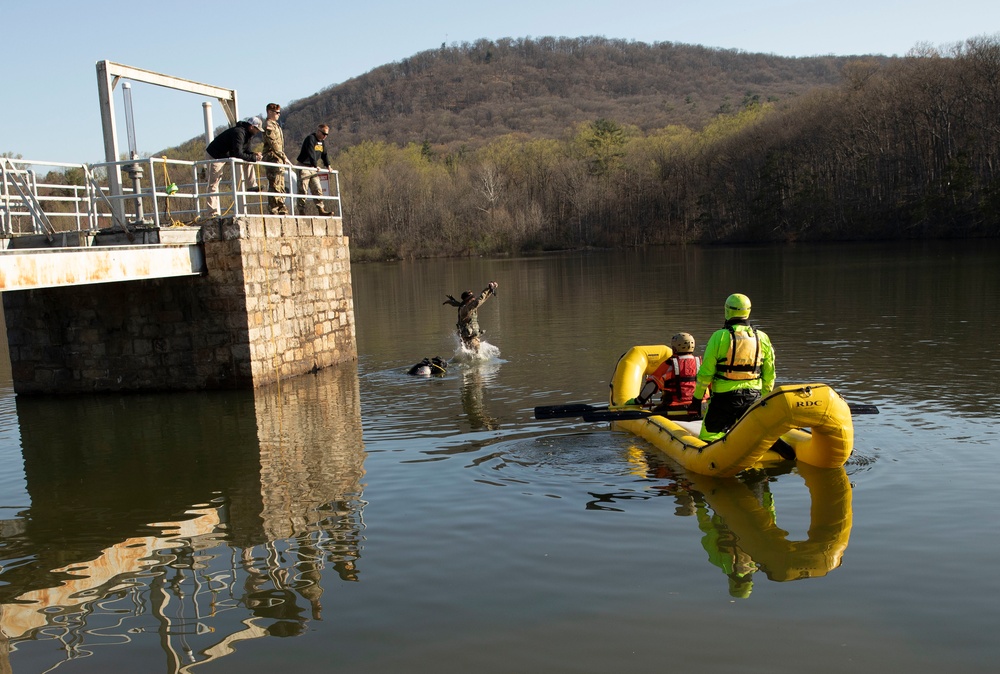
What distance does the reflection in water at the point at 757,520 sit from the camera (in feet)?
22.7

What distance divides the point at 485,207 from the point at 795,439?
267ft

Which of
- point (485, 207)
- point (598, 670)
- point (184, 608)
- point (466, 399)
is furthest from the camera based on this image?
point (485, 207)

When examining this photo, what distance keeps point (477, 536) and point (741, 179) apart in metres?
78.7

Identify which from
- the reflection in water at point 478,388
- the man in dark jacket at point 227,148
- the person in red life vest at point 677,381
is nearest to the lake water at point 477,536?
the reflection in water at point 478,388

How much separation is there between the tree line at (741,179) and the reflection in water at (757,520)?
55.7 meters

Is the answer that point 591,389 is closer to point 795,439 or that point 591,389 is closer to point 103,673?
point 795,439

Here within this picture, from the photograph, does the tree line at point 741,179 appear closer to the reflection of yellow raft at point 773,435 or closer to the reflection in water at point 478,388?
the reflection in water at point 478,388

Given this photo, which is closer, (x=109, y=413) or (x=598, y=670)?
(x=598, y=670)

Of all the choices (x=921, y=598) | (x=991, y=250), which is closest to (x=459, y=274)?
(x=991, y=250)

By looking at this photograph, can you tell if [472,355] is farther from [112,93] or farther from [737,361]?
[737,361]

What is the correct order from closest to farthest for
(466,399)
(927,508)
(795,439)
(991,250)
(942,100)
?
(927,508) < (795,439) < (466,399) < (991,250) < (942,100)

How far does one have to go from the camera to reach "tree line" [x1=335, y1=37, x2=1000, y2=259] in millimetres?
64062

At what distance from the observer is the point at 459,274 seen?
2083 inches

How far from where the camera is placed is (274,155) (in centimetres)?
1692
